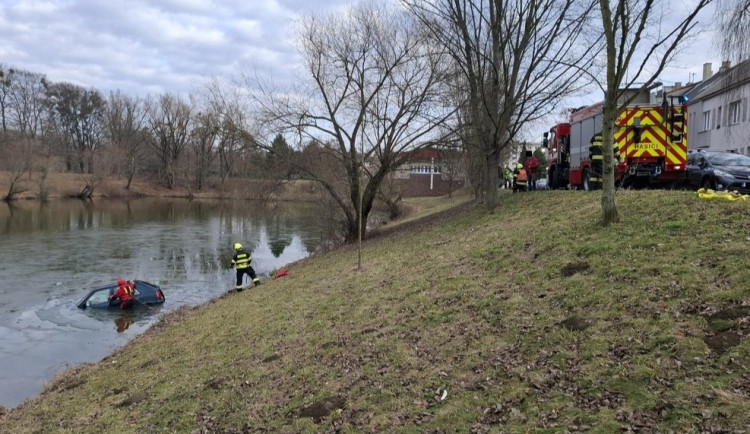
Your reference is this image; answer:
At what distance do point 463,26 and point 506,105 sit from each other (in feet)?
8.52

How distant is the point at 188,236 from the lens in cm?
3575

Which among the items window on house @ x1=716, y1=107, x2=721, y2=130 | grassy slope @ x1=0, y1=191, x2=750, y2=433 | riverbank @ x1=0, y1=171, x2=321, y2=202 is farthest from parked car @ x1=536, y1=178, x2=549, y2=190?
riverbank @ x1=0, y1=171, x2=321, y2=202

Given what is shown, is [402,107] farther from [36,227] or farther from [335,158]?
[36,227]

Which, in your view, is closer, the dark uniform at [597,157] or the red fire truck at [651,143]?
the dark uniform at [597,157]

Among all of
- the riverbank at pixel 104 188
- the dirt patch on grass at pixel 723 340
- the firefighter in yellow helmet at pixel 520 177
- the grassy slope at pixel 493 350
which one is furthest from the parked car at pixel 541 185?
the riverbank at pixel 104 188

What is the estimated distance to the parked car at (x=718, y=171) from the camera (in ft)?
46.3

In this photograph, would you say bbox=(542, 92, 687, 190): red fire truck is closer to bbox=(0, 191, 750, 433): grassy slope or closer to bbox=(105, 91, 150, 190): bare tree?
bbox=(0, 191, 750, 433): grassy slope

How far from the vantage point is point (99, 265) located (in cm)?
2495

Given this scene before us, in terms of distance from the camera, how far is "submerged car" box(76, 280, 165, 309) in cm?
1748

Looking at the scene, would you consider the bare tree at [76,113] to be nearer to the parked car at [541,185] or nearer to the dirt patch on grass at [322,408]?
the parked car at [541,185]

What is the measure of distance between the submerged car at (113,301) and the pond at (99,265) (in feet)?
1.19

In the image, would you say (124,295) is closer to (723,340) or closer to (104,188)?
(723,340)

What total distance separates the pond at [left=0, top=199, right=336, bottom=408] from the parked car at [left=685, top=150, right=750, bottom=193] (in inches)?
636

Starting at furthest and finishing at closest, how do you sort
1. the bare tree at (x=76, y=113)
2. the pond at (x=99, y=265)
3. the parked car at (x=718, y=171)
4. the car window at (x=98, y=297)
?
the bare tree at (x=76, y=113) < the car window at (x=98, y=297) < the parked car at (x=718, y=171) < the pond at (x=99, y=265)
